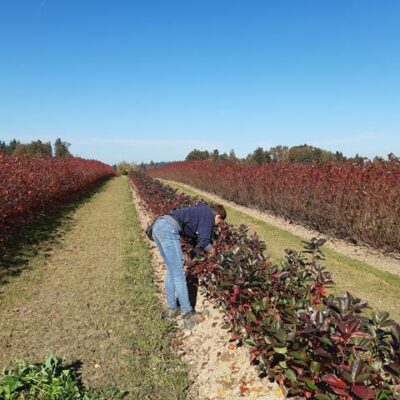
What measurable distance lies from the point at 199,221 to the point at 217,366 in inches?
66.3

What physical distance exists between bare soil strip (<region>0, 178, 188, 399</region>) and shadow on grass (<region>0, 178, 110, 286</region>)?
267 millimetres

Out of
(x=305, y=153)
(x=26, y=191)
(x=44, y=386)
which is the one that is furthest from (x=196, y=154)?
(x=44, y=386)

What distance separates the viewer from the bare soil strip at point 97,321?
4398 mm

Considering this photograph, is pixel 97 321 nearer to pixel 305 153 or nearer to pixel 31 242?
pixel 31 242

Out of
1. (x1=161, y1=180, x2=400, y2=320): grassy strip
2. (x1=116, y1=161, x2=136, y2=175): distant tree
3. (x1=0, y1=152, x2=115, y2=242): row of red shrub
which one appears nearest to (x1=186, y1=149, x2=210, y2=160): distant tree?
(x1=116, y1=161, x2=136, y2=175): distant tree

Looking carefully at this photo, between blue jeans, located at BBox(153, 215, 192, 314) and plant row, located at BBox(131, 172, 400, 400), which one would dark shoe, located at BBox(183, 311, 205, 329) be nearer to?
blue jeans, located at BBox(153, 215, 192, 314)

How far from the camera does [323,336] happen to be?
2.65 metres

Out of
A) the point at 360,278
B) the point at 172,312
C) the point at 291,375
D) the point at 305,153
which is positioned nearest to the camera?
the point at 291,375

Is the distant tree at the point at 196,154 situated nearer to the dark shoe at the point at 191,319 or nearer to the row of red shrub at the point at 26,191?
the row of red shrub at the point at 26,191

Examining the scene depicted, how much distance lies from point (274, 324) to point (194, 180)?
101ft

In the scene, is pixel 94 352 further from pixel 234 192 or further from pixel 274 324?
pixel 234 192

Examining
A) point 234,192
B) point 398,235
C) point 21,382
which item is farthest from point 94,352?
point 234,192

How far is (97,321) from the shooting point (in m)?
5.66

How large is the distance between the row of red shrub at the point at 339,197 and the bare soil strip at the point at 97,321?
502cm
